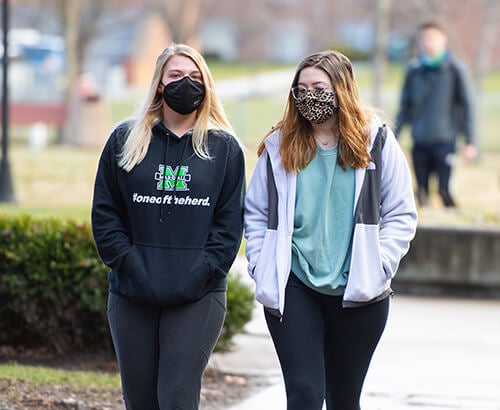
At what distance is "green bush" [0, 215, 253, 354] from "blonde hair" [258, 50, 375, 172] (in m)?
2.77

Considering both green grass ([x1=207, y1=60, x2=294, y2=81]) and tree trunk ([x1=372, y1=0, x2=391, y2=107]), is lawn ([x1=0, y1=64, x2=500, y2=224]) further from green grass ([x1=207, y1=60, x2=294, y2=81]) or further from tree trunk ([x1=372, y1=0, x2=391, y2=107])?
green grass ([x1=207, y1=60, x2=294, y2=81])

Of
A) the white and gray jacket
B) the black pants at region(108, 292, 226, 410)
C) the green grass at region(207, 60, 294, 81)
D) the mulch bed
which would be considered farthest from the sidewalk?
the green grass at region(207, 60, 294, 81)

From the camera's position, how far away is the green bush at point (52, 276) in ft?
22.9

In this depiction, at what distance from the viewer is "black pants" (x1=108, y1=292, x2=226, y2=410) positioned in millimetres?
4387

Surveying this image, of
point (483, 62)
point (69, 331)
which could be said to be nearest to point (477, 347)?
point (69, 331)

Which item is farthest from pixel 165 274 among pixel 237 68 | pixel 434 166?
pixel 237 68

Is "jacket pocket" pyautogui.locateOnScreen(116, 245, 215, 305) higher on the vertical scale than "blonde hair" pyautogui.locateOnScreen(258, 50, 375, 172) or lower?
lower

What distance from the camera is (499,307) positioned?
30.9ft

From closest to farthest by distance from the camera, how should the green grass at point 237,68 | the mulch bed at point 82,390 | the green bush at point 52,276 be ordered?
the mulch bed at point 82,390, the green bush at point 52,276, the green grass at point 237,68

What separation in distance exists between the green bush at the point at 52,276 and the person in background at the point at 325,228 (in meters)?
2.67

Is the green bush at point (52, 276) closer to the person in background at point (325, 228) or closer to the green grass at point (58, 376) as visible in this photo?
the green grass at point (58, 376)

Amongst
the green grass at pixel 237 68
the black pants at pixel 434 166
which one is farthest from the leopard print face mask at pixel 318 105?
the green grass at pixel 237 68

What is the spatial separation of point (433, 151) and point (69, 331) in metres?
5.85

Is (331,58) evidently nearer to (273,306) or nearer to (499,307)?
(273,306)
